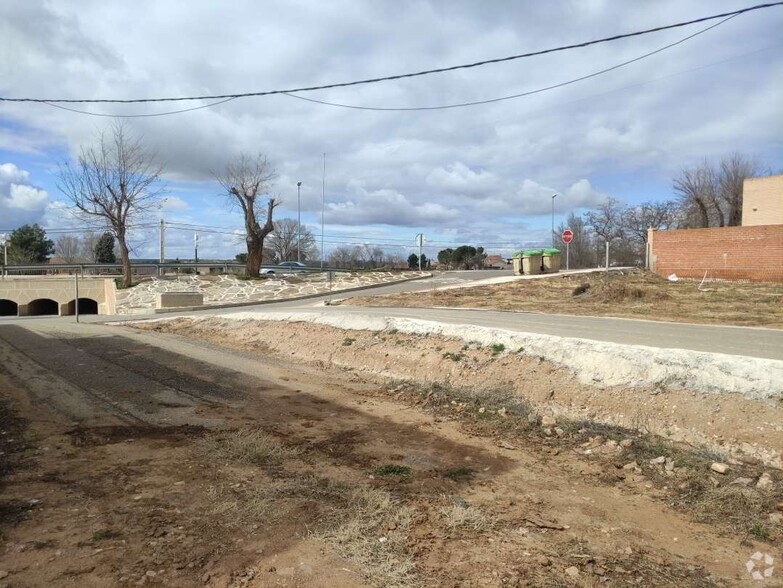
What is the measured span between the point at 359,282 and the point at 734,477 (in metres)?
28.5

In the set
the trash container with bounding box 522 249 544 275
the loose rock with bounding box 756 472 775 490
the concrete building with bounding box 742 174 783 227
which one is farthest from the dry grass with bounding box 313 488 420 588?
the concrete building with bounding box 742 174 783 227

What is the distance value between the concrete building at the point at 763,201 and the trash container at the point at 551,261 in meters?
12.3

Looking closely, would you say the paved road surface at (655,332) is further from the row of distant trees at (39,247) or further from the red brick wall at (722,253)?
the row of distant trees at (39,247)

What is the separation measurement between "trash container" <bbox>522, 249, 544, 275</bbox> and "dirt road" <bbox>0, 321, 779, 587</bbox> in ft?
91.7

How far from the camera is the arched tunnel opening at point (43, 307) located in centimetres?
3658

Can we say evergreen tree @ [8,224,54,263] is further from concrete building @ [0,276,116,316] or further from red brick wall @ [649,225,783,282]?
red brick wall @ [649,225,783,282]

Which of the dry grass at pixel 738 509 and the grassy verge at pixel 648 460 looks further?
the grassy verge at pixel 648 460

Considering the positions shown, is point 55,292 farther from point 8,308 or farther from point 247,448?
point 247,448

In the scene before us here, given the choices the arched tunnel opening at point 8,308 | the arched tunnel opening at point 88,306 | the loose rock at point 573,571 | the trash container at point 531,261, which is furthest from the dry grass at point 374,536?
the arched tunnel opening at point 8,308

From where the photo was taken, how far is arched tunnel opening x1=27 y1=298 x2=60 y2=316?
3658 centimetres

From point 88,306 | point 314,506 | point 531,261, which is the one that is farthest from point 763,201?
point 88,306

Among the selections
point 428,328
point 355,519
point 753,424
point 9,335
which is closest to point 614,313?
point 428,328

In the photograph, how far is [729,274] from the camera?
2688cm

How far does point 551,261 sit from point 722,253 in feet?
32.8
